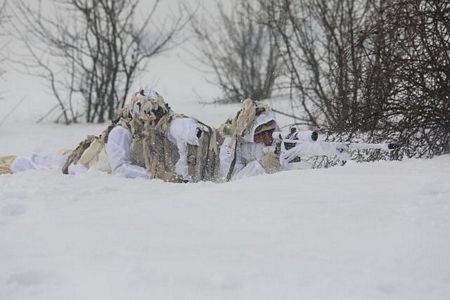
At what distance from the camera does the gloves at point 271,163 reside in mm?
5797

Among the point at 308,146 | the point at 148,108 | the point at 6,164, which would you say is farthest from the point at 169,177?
the point at 6,164

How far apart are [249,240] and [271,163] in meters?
2.69

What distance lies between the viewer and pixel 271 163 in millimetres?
5820

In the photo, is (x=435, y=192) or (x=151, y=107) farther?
(x=151, y=107)

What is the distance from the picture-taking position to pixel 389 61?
5.44m

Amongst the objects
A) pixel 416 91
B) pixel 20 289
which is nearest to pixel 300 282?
pixel 20 289

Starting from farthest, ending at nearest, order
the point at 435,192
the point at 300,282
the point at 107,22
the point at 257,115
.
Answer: the point at 107,22 < the point at 257,115 < the point at 435,192 < the point at 300,282

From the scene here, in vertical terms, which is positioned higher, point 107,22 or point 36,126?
point 107,22

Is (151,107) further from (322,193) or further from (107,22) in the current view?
(107,22)

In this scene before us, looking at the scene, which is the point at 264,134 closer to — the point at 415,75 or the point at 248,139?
the point at 248,139

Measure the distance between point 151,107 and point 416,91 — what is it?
7.51 feet

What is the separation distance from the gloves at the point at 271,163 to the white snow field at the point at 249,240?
1204 millimetres

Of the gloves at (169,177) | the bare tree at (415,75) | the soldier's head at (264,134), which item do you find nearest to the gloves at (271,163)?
the soldier's head at (264,134)

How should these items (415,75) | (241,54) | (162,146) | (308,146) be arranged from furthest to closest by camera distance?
(241,54), (162,146), (308,146), (415,75)
